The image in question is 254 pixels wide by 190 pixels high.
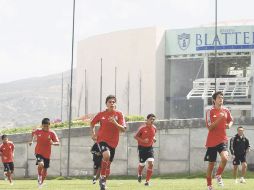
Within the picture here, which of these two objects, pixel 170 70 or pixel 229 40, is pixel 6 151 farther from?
pixel 170 70

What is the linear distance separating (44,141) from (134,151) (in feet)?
44.0

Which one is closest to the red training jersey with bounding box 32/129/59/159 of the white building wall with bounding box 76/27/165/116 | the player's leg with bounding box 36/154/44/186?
the player's leg with bounding box 36/154/44/186

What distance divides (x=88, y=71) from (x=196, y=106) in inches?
677

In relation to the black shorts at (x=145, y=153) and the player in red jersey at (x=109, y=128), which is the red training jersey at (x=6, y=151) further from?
the player in red jersey at (x=109, y=128)

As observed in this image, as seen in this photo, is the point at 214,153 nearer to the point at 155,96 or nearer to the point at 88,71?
the point at 155,96

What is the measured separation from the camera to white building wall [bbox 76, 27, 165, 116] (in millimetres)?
83938

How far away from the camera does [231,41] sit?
77.6m

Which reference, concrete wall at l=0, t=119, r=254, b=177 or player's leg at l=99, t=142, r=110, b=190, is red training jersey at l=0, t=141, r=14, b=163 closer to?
concrete wall at l=0, t=119, r=254, b=177

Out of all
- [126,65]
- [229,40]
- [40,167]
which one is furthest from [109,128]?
[126,65]

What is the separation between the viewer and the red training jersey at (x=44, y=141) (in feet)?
72.8

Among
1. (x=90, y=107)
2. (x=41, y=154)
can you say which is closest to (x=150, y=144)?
(x=41, y=154)

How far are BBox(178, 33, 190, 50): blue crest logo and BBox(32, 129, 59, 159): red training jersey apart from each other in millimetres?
A: 58758

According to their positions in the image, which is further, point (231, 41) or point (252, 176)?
point (231, 41)

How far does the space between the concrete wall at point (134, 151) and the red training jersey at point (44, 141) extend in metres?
13.1
